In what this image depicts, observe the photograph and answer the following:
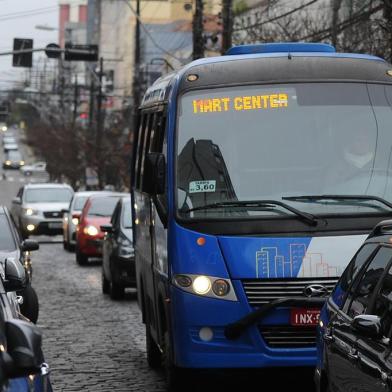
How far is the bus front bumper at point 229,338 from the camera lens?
10.4 m

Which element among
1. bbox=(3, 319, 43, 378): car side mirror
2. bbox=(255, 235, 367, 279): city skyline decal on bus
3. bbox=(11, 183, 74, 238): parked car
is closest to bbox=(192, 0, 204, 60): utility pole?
bbox=(11, 183, 74, 238): parked car

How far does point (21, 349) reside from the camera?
17.7 feet

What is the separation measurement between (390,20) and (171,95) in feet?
32.5

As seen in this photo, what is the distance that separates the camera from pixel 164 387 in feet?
39.6

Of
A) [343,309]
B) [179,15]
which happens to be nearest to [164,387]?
[343,309]

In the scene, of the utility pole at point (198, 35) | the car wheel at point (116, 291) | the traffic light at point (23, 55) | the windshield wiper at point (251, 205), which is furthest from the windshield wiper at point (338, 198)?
the traffic light at point (23, 55)

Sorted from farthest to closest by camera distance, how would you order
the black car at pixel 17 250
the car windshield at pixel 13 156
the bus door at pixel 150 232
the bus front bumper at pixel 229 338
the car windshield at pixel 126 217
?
the car windshield at pixel 13 156 → the car windshield at pixel 126 217 → the black car at pixel 17 250 → the bus door at pixel 150 232 → the bus front bumper at pixel 229 338

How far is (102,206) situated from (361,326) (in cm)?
2509

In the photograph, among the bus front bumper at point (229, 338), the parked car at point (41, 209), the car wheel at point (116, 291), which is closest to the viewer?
the bus front bumper at point (229, 338)

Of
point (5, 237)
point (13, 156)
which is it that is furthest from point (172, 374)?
point (13, 156)

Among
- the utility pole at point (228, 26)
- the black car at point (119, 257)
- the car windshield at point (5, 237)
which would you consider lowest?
the black car at point (119, 257)

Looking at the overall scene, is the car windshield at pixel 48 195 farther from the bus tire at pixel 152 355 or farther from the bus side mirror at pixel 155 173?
the bus side mirror at pixel 155 173

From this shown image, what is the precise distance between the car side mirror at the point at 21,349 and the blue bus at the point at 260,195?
484 cm

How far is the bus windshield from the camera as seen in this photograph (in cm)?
1076
